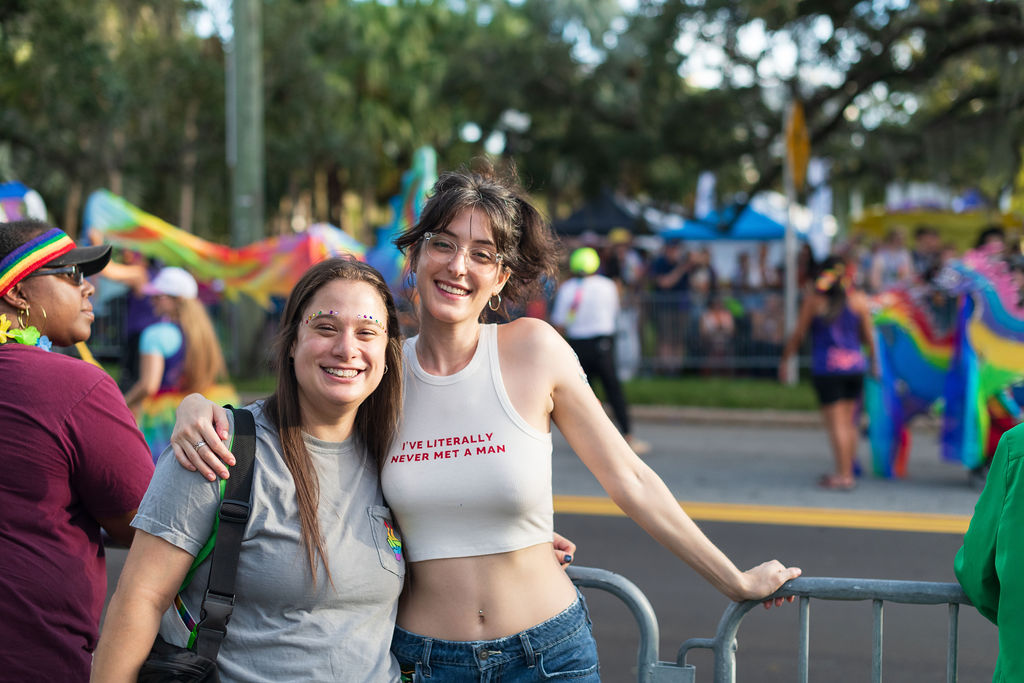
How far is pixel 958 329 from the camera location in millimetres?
8500

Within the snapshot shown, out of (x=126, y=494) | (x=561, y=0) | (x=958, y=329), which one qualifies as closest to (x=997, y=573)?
(x=126, y=494)

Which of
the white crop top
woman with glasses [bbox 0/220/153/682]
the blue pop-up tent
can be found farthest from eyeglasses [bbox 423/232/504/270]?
the blue pop-up tent

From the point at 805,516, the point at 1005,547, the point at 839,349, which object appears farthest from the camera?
the point at 839,349

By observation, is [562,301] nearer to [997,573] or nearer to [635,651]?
[635,651]

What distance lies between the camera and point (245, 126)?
14.9 m

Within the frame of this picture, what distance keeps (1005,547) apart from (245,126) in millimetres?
14245

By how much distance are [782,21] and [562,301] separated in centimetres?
756

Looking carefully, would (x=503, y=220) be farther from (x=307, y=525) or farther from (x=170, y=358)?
(x=170, y=358)

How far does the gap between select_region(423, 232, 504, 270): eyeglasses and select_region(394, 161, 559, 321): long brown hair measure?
2 centimetres

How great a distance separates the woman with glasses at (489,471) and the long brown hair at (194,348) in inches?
179

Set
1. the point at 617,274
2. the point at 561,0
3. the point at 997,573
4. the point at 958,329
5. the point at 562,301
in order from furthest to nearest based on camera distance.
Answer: the point at 561,0 < the point at 617,274 < the point at 562,301 < the point at 958,329 < the point at 997,573

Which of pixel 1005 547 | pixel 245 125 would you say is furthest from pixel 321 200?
pixel 1005 547

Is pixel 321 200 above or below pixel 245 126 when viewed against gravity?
above

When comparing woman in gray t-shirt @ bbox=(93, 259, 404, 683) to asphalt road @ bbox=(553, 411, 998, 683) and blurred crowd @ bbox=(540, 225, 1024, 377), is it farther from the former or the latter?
blurred crowd @ bbox=(540, 225, 1024, 377)
